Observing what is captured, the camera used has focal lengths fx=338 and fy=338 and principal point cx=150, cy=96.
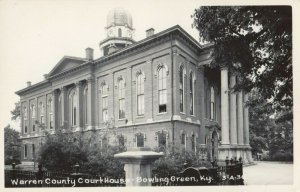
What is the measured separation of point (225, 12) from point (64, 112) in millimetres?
15106

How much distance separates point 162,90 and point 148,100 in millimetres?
934

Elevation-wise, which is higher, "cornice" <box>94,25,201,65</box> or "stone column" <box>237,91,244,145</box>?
"cornice" <box>94,25,201,65</box>

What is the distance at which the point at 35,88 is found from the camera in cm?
2095

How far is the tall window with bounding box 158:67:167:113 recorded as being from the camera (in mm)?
15859

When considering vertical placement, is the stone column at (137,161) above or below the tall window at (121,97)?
below

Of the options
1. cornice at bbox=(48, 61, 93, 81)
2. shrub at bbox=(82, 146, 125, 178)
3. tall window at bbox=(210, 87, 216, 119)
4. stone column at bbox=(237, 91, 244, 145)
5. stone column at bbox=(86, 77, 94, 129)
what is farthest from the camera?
tall window at bbox=(210, 87, 216, 119)

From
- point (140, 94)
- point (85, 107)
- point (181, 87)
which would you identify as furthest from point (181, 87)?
point (85, 107)

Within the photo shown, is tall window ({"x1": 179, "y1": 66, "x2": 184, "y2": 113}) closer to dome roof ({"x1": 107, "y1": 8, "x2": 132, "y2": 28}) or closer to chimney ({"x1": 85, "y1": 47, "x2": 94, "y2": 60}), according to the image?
chimney ({"x1": 85, "y1": 47, "x2": 94, "y2": 60})

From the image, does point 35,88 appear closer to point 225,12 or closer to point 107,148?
point 107,148

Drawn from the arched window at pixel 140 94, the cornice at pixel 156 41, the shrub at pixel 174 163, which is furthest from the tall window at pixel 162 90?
the shrub at pixel 174 163

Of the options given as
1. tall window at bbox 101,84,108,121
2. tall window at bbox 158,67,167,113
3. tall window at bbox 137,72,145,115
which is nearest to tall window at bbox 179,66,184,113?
tall window at bbox 158,67,167,113

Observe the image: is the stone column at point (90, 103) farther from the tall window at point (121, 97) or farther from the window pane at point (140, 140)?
the window pane at point (140, 140)

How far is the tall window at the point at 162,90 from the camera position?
52.0 feet

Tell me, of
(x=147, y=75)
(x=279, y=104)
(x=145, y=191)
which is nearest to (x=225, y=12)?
(x=279, y=104)
